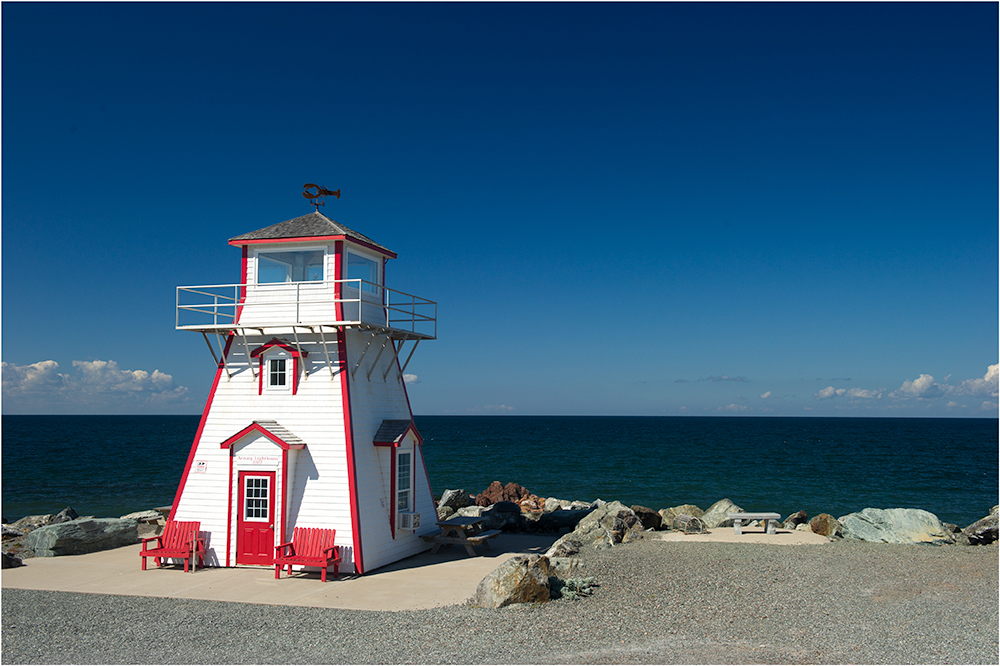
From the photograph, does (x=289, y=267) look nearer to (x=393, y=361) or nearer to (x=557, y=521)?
(x=393, y=361)

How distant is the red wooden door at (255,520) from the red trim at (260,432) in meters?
0.72

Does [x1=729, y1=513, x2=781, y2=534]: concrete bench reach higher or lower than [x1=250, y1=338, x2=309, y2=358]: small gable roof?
lower

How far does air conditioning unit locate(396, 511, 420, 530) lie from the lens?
16.9 m

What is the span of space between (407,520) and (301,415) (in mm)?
3572

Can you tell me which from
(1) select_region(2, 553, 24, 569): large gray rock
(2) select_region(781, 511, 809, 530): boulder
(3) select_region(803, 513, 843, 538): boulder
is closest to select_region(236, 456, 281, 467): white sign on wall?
(1) select_region(2, 553, 24, 569): large gray rock

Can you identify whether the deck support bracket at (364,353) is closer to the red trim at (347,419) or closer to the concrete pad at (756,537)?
the red trim at (347,419)

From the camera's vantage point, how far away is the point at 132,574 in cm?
1516

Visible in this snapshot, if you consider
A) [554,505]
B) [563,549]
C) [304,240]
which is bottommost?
[554,505]

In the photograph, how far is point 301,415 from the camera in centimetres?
1603

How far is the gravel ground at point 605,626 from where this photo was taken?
9688 millimetres

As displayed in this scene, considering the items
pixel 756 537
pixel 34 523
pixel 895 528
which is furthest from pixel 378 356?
pixel 34 523

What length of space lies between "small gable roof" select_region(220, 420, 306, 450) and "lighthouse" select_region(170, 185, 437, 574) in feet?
0.10

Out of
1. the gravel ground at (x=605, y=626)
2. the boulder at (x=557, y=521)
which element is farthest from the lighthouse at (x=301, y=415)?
the boulder at (x=557, y=521)

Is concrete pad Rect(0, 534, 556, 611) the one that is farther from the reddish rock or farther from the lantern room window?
the reddish rock
